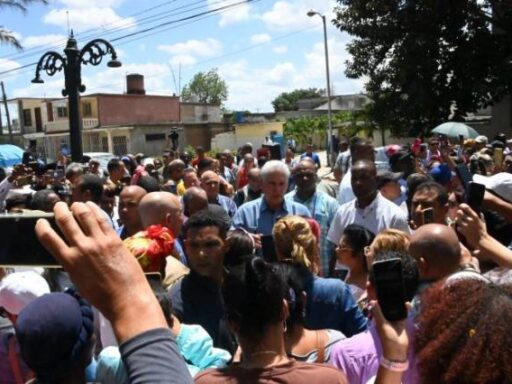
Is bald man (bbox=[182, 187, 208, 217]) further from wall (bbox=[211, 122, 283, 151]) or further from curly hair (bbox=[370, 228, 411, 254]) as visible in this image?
wall (bbox=[211, 122, 283, 151])

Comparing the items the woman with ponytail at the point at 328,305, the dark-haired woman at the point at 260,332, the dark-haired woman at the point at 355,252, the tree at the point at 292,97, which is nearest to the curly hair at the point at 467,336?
the dark-haired woman at the point at 260,332

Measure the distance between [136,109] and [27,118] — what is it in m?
13.6

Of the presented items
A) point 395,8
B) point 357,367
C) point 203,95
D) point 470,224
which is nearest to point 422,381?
point 357,367

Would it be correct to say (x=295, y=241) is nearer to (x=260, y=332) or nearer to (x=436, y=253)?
(x=436, y=253)

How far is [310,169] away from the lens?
5.86m

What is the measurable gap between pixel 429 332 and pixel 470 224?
1.31 meters

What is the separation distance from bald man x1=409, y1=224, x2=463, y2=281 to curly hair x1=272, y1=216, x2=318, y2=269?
64 centimetres

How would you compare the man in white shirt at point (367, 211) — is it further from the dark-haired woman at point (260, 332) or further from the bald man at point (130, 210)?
the dark-haired woman at point (260, 332)

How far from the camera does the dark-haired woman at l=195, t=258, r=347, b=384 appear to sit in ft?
6.82

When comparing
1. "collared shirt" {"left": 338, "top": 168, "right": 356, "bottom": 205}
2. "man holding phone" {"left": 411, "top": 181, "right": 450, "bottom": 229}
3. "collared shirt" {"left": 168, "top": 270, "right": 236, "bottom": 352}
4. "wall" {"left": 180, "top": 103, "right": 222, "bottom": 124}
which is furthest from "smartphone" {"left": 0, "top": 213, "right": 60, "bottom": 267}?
"wall" {"left": 180, "top": 103, "right": 222, "bottom": 124}

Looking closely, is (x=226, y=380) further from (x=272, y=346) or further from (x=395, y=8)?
(x=395, y=8)

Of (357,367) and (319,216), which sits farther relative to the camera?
(319,216)

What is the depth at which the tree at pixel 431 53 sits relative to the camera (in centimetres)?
2123

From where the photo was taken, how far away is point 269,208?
5.57 metres
